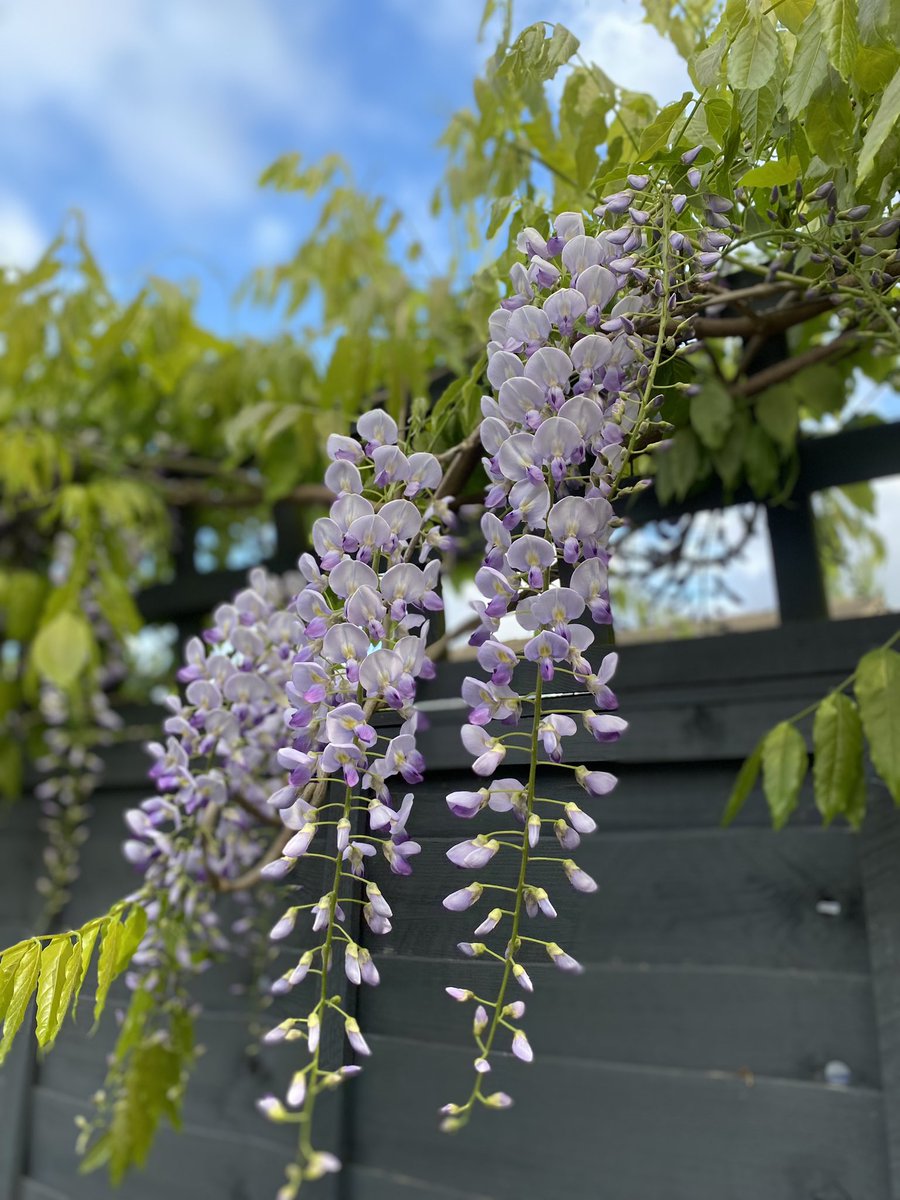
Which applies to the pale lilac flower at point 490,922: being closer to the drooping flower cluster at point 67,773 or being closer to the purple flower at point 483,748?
the purple flower at point 483,748

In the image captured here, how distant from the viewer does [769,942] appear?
3.56 feet

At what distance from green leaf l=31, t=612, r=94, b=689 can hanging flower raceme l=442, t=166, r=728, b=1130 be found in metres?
1.10

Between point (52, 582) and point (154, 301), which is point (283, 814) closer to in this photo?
point (154, 301)

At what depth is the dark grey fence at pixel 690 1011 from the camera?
1010 millimetres

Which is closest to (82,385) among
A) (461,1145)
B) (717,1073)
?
(461,1145)

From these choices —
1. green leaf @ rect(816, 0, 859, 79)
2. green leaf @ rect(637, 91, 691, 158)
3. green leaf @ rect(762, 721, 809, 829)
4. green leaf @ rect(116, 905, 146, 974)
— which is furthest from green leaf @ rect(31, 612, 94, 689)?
green leaf @ rect(816, 0, 859, 79)

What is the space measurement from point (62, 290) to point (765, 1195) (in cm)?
161

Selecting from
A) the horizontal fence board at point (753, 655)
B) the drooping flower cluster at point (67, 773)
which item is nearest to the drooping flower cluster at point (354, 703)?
the horizontal fence board at point (753, 655)

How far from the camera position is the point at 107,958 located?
0.71 m

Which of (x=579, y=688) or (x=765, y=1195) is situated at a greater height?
(x=579, y=688)

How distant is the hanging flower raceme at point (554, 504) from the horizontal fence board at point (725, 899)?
0.54 meters

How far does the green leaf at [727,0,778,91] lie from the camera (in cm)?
60

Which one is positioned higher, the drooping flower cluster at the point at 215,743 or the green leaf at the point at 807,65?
the green leaf at the point at 807,65

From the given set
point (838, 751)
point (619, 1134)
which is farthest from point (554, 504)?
point (619, 1134)
